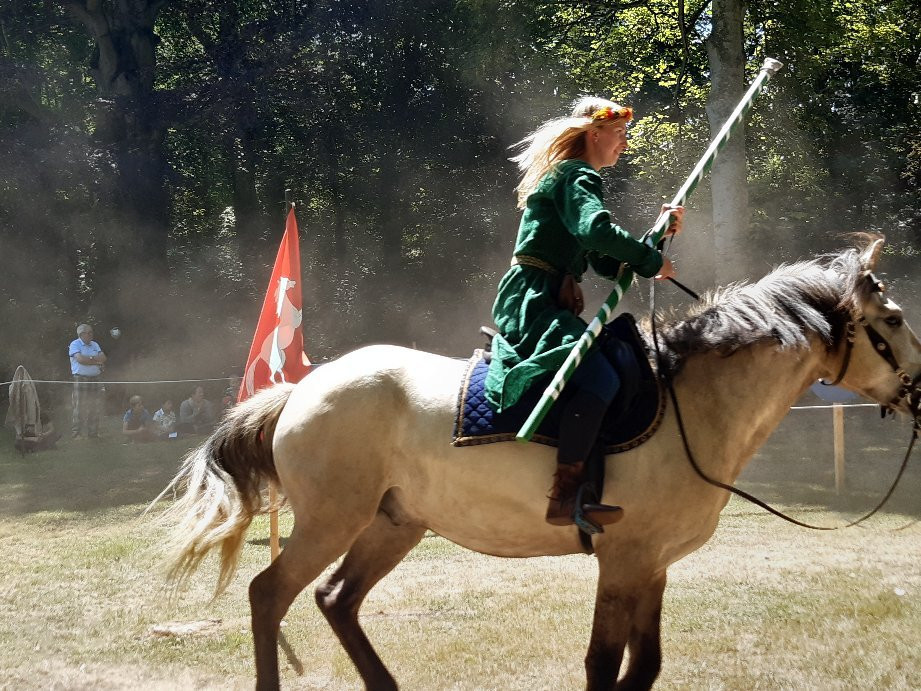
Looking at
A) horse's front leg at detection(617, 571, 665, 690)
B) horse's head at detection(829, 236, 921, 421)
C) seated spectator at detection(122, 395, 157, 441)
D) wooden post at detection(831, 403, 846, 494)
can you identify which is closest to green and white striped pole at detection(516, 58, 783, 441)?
horse's head at detection(829, 236, 921, 421)

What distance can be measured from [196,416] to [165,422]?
50cm

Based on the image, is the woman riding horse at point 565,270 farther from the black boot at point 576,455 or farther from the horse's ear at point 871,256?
the horse's ear at point 871,256

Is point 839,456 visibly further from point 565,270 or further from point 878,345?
point 565,270

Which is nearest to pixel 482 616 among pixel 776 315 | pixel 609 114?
pixel 776 315

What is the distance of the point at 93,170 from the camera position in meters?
22.4

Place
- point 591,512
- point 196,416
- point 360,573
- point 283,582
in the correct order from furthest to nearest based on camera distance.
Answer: point 196,416 < point 360,573 < point 283,582 < point 591,512

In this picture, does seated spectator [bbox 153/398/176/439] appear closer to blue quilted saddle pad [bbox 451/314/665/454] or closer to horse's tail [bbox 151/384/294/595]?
horse's tail [bbox 151/384/294/595]

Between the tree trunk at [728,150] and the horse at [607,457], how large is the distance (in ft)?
32.2

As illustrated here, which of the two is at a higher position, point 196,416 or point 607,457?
point 607,457

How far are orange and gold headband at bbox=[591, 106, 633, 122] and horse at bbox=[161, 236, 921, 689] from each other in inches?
37.0

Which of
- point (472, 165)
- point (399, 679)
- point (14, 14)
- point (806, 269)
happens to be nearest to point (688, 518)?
point (806, 269)

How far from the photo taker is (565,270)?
14.4 ft

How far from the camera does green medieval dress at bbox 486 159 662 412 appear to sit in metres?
4.05

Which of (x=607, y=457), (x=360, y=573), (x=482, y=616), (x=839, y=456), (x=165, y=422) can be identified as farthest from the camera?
(x=165, y=422)
